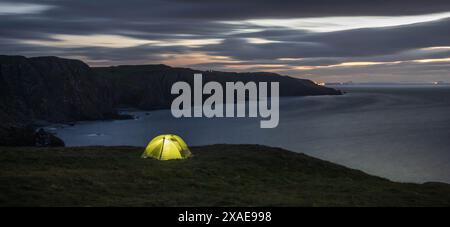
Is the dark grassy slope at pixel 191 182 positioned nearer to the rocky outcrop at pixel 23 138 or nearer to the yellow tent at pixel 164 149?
the yellow tent at pixel 164 149

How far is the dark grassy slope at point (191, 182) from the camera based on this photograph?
22.1 meters

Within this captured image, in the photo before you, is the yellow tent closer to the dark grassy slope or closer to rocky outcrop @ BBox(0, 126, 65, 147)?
the dark grassy slope

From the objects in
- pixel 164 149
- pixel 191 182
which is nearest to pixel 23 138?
pixel 164 149

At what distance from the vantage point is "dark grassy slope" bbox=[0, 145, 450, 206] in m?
22.1

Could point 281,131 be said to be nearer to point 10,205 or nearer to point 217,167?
point 217,167

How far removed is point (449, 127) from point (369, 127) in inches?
1025

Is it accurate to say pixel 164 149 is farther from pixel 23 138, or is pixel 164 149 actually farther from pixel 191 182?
pixel 23 138

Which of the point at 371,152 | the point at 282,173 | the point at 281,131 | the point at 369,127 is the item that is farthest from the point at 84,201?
the point at 369,127

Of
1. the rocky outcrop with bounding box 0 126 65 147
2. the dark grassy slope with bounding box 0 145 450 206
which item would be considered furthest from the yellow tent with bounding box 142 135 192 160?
the rocky outcrop with bounding box 0 126 65 147

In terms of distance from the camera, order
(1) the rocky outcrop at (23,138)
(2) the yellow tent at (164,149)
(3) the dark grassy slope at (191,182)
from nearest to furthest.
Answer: (3) the dark grassy slope at (191,182), (2) the yellow tent at (164,149), (1) the rocky outcrop at (23,138)

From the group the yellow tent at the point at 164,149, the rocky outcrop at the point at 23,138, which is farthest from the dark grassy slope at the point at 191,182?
the rocky outcrop at the point at 23,138
